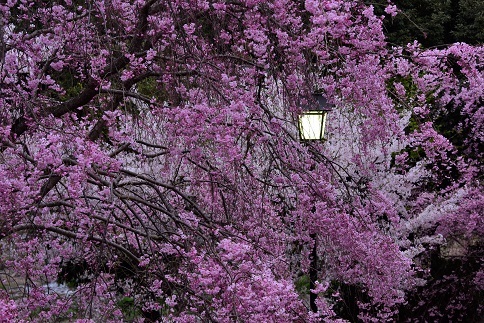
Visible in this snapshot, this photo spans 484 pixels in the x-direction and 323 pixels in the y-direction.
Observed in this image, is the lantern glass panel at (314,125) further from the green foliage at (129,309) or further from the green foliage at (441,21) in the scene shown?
the green foliage at (441,21)

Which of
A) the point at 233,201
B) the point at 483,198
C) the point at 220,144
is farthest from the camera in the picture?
the point at 483,198

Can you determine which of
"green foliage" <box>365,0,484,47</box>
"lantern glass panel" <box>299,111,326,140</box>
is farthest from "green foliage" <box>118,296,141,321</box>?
"green foliage" <box>365,0,484,47</box>

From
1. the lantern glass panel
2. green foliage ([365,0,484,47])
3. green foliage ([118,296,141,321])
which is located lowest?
green foliage ([118,296,141,321])

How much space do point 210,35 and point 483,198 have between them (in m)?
3.94

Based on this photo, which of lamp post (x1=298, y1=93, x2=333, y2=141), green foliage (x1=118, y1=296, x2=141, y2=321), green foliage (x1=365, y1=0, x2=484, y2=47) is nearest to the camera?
lamp post (x1=298, y1=93, x2=333, y2=141)

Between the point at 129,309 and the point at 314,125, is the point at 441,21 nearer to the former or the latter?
the point at 129,309

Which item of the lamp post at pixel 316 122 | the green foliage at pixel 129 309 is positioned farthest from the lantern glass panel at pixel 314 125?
the green foliage at pixel 129 309

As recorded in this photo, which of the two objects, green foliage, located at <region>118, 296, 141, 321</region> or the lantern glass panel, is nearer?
the lantern glass panel

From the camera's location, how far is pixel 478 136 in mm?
8055

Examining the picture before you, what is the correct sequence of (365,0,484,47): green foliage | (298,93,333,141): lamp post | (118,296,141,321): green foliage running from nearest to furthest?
(298,93,333,141): lamp post, (118,296,141,321): green foliage, (365,0,484,47): green foliage

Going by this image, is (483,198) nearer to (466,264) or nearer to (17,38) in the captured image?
(466,264)

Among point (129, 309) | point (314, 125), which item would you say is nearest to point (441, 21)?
point (129, 309)

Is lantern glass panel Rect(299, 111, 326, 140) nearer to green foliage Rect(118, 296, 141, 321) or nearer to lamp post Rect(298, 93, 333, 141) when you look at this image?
lamp post Rect(298, 93, 333, 141)

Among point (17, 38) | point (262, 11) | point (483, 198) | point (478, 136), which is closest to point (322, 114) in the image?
point (262, 11)
